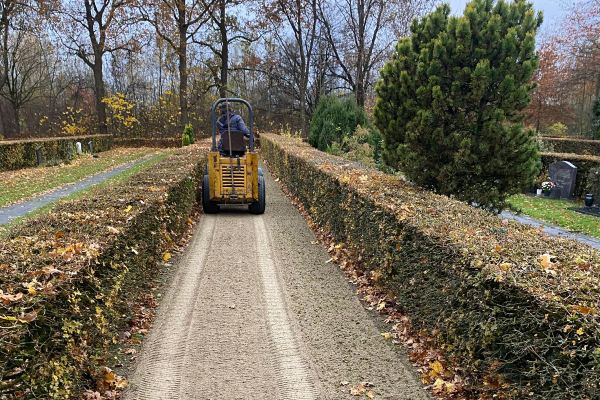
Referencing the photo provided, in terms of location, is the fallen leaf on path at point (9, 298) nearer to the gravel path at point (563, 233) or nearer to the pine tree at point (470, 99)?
the pine tree at point (470, 99)

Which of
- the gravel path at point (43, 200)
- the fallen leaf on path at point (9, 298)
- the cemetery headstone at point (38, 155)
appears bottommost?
the gravel path at point (43, 200)

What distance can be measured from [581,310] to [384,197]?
329 centimetres

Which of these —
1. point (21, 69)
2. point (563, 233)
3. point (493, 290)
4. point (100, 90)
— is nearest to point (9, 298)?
point (493, 290)

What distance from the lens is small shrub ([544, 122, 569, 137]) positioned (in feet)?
112

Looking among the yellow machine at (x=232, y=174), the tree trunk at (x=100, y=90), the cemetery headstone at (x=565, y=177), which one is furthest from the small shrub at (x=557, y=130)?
the tree trunk at (x=100, y=90)

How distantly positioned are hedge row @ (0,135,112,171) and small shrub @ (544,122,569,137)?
33.1 m

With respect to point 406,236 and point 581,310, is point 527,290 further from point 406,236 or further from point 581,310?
point 406,236

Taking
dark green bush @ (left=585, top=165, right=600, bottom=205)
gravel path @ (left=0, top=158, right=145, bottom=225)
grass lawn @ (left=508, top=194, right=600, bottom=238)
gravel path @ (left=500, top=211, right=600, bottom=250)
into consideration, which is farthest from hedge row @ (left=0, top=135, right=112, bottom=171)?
dark green bush @ (left=585, top=165, right=600, bottom=205)

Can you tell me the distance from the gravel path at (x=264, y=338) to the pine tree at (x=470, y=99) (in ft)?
7.45

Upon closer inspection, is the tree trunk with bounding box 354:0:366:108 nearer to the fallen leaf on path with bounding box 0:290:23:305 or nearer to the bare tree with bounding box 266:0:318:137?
the bare tree with bounding box 266:0:318:137

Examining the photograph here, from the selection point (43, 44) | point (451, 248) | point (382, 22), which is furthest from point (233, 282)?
point (43, 44)

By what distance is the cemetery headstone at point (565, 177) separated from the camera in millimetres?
14547

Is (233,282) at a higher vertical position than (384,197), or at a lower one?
lower

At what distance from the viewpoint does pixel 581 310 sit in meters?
2.18
